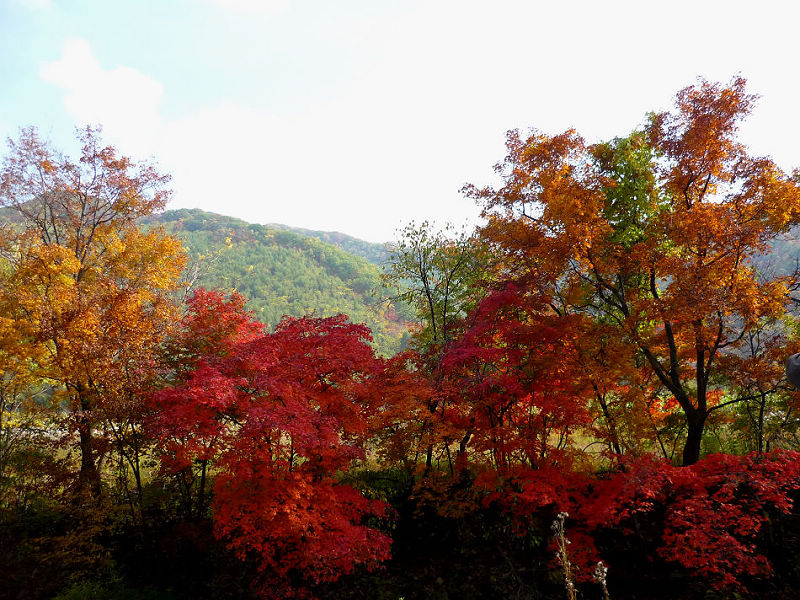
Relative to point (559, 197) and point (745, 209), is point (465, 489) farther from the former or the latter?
point (745, 209)

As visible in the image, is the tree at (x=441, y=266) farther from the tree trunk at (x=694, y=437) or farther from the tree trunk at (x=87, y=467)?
the tree trunk at (x=87, y=467)

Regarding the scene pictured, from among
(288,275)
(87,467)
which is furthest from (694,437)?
(288,275)

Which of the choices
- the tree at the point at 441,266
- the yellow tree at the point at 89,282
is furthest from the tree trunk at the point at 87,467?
the tree at the point at 441,266

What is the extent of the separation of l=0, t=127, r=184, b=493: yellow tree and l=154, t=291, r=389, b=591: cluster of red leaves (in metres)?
1.57

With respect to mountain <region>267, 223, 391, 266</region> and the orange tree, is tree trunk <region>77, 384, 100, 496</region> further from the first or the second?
mountain <region>267, 223, 391, 266</region>

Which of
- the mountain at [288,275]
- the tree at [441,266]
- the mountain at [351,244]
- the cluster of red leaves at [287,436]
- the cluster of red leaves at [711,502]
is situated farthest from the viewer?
the mountain at [351,244]

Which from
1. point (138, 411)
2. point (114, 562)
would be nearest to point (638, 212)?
point (138, 411)

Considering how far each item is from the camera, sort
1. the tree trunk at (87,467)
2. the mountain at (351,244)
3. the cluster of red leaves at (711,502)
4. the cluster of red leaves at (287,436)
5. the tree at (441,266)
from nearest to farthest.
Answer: the cluster of red leaves at (711,502)
the cluster of red leaves at (287,436)
the tree trunk at (87,467)
the tree at (441,266)
the mountain at (351,244)

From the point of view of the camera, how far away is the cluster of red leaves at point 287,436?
7289mm

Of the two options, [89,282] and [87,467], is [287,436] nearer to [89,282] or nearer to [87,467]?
[87,467]

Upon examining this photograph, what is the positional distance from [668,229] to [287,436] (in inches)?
357

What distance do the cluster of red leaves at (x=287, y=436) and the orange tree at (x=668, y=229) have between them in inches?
196

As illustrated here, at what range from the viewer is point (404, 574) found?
9.59 metres

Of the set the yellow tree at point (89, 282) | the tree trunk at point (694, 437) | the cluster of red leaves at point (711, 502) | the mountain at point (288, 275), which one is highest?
the mountain at point (288, 275)
